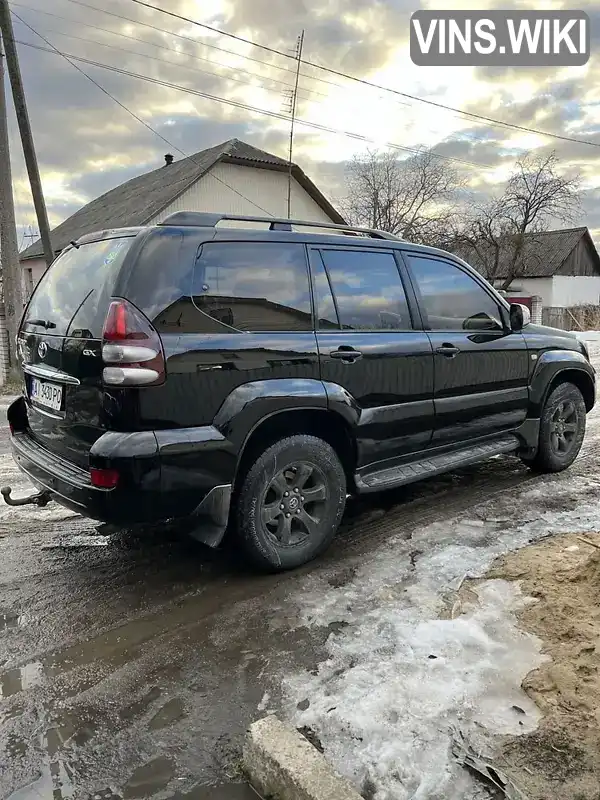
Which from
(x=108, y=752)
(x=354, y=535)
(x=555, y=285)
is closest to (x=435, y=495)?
(x=354, y=535)

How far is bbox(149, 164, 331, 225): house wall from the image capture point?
842 inches

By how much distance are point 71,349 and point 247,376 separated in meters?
0.89

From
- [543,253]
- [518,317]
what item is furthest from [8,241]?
[543,253]

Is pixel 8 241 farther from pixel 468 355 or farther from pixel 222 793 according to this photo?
pixel 222 793

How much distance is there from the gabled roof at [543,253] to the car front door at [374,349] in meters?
38.0

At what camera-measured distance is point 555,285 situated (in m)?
42.8

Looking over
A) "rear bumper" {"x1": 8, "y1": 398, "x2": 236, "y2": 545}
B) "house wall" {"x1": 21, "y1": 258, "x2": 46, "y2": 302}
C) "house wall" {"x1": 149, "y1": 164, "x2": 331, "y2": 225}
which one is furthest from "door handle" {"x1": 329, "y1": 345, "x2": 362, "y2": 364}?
"house wall" {"x1": 21, "y1": 258, "x2": 46, "y2": 302}

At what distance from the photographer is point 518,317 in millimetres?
4820

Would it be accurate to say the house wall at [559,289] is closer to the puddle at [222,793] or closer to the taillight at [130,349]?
the taillight at [130,349]

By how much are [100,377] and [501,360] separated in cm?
305

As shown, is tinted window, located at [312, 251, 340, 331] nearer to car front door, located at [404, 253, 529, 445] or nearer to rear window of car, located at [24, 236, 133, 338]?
car front door, located at [404, 253, 529, 445]

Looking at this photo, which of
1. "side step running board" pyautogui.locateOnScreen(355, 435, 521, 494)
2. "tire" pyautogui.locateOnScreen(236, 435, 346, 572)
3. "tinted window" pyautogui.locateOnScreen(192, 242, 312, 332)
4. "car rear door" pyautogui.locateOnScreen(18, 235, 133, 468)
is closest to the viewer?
"car rear door" pyautogui.locateOnScreen(18, 235, 133, 468)

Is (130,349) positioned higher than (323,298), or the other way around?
(323,298)

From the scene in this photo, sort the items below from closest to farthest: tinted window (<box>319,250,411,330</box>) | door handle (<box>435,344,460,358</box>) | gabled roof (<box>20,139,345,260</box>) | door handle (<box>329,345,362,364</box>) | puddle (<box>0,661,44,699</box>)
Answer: puddle (<box>0,661,44,699</box>) < door handle (<box>329,345,362,364</box>) < tinted window (<box>319,250,411,330</box>) < door handle (<box>435,344,460,358</box>) < gabled roof (<box>20,139,345,260</box>)
